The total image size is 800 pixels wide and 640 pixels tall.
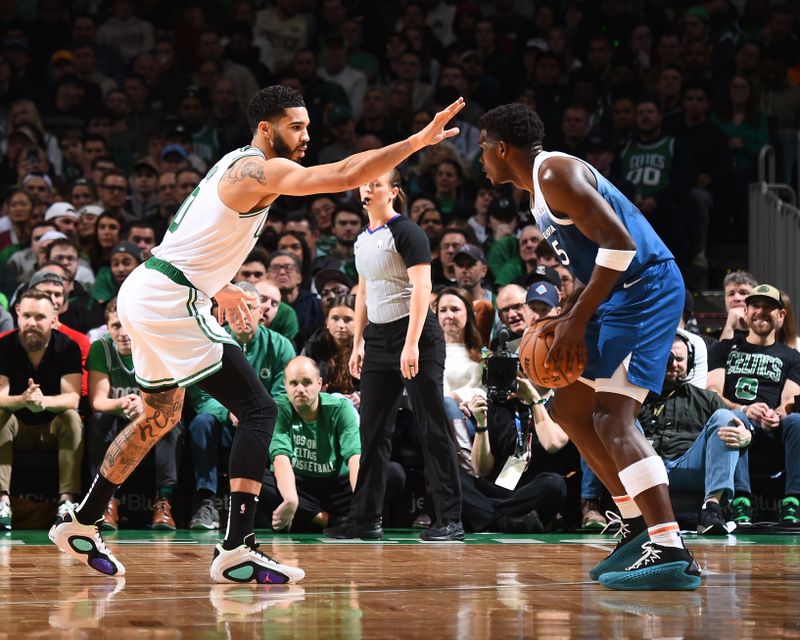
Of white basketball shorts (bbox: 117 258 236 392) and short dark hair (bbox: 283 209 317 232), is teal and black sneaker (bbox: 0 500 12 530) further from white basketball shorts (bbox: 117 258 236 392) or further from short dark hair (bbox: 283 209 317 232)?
short dark hair (bbox: 283 209 317 232)

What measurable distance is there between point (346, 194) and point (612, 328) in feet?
22.7

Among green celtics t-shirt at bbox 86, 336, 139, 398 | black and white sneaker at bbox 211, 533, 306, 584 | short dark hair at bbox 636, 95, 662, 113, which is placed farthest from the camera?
short dark hair at bbox 636, 95, 662, 113

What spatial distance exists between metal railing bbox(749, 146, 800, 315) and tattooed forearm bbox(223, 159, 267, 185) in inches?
266

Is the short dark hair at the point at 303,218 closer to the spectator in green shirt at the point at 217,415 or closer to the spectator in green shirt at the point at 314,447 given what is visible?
the spectator in green shirt at the point at 217,415

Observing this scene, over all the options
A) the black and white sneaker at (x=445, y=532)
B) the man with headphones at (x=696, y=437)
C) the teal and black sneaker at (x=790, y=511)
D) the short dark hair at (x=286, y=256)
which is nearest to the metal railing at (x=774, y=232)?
the man with headphones at (x=696, y=437)

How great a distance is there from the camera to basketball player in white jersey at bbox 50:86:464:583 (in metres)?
5.03

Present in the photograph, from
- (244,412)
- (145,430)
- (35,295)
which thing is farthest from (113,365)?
(244,412)

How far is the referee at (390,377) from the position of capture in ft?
23.1

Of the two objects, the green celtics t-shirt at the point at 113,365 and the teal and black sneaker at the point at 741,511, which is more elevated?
the green celtics t-shirt at the point at 113,365

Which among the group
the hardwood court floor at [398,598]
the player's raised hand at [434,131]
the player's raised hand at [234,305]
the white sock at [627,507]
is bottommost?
the hardwood court floor at [398,598]

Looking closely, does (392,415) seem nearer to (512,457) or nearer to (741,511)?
(512,457)

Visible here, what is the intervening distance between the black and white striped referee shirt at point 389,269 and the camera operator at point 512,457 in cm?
77

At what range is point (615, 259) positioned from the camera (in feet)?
15.4

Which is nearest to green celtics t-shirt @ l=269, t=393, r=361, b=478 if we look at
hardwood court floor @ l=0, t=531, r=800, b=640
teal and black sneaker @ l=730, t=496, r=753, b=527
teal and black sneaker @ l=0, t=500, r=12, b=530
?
hardwood court floor @ l=0, t=531, r=800, b=640
